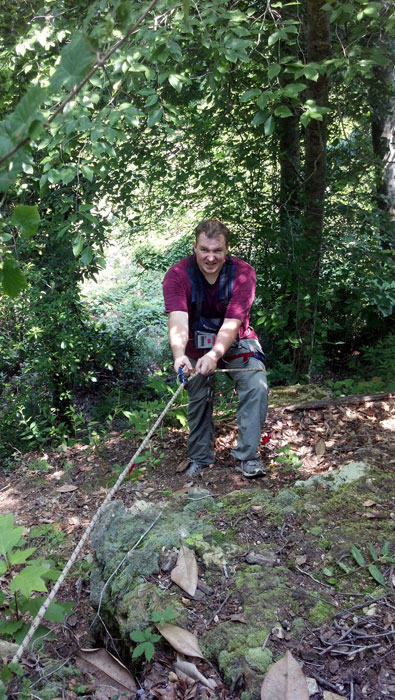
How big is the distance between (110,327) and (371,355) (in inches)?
142

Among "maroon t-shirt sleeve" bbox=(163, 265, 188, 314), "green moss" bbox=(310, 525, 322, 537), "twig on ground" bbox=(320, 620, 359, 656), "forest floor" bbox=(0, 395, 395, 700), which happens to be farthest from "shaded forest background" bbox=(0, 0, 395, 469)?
"twig on ground" bbox=(320, 620, 359, 656)

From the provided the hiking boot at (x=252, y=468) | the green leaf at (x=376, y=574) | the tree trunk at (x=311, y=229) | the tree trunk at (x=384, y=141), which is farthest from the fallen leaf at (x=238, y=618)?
the tree trunk at (x=384, y=141)

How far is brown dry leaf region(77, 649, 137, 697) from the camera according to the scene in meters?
1.89

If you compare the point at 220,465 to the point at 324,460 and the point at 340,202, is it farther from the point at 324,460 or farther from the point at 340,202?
the point at 340,202

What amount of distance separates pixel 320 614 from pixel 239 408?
1965 mm

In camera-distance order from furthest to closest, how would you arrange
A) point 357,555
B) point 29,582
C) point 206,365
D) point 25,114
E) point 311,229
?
point 311,229
point 206,365
point 357,555
point 29,582
point 25,114

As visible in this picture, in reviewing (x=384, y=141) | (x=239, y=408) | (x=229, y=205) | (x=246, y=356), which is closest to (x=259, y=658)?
(x=239, y=408)

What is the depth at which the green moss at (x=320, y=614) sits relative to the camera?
2.00 meters

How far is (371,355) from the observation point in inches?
279

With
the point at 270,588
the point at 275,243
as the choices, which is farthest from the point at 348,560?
the point at 275,243

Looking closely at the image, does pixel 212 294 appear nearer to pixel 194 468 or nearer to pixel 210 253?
pixel 210 253

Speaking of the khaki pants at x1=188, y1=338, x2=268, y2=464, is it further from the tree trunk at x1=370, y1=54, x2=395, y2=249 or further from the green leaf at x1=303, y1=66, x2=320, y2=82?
the tree trunk at x1=370, y1=54, x2=395, y2=249

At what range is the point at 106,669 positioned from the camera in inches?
78.0

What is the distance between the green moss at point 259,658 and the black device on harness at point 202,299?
2.29 meters
